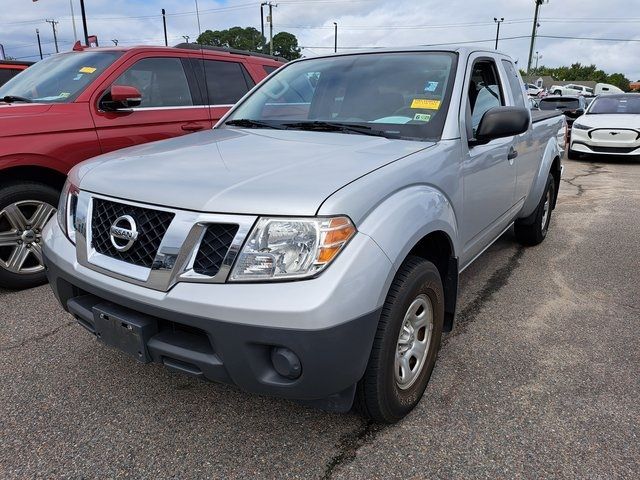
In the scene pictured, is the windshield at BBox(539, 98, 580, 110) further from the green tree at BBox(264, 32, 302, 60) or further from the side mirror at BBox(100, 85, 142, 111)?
the green tree at BBox(264, 32, 302, 60)

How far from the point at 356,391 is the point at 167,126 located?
3331 millimetres

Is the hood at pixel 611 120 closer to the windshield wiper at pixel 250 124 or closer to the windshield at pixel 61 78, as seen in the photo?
the windshield wiper at pixel 250 124

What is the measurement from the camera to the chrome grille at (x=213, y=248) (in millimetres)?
1814

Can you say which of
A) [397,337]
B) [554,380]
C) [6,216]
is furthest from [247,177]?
[6,216]

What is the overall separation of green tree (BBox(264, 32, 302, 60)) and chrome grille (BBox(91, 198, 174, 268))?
75799 mm

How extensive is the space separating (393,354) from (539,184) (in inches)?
124

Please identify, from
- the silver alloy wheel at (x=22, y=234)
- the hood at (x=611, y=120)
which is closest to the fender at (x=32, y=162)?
the silver alloy wheel at (x=22, y=234)

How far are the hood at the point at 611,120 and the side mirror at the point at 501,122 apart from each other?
1024 cm

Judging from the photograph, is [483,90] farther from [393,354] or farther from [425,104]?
[393,354]

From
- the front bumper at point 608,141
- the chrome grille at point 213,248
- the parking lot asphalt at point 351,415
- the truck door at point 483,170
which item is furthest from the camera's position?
the front bumper at point 608,141

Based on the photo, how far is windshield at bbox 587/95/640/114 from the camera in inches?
472

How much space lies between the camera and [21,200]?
12.2 ft

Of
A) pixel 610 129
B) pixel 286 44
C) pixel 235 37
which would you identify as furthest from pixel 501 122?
pixel 286 44

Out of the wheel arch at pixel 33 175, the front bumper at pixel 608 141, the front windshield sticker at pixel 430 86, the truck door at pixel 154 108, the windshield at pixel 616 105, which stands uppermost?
the front windshield sticker at pixel 430 86
